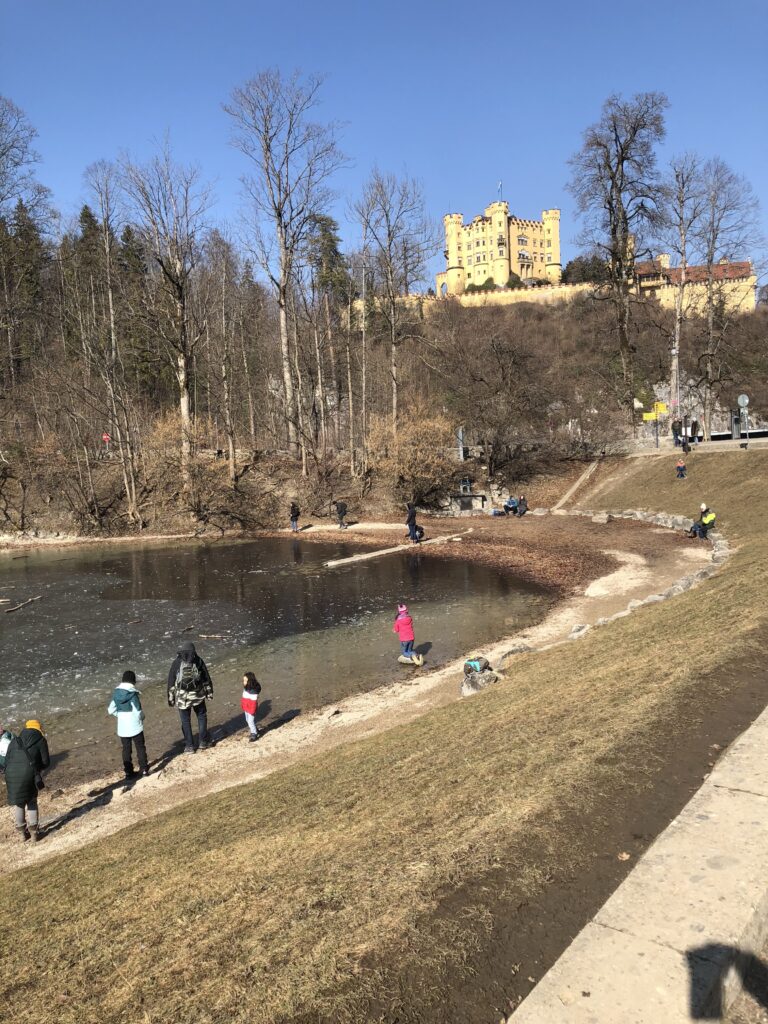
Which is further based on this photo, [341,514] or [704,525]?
[341,514]

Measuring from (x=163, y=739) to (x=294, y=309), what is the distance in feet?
126

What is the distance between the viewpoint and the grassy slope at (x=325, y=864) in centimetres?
391

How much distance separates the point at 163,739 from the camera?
37.7 ft

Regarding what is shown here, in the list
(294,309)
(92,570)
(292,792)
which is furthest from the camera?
(294,309)

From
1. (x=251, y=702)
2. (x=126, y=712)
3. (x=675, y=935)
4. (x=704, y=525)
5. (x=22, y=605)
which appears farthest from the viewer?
(x=704, y=525)

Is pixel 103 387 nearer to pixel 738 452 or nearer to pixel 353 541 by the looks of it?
pixel 353 541

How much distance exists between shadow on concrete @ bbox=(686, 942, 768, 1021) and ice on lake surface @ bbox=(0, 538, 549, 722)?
31.3ft

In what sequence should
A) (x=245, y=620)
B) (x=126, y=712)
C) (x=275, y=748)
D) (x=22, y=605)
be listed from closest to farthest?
1. (x=126, y=712)
2. (x=275, y=748)
3. (x=245, y=620)
4. (x=22, y=605)

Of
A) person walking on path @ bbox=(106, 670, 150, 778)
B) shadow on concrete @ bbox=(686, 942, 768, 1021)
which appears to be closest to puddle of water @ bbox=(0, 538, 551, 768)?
person walking on path @ bbox=(106, 670, 150, 778)

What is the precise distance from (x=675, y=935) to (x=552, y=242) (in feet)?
389

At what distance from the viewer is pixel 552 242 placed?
108 metres

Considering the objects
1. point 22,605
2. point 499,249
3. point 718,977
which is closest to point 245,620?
point 22,605

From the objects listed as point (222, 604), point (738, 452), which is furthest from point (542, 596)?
point (738, 452)

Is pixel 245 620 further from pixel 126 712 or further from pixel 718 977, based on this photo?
pixel 718 977
